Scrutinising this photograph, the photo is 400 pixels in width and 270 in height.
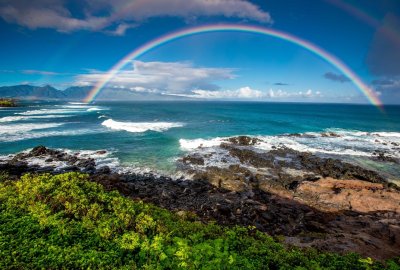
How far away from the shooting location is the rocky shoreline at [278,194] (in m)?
12.9

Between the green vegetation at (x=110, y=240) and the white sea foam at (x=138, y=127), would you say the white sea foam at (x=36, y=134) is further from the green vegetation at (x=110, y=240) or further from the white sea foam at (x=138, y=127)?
the green vegetation at (x=110, y=240)

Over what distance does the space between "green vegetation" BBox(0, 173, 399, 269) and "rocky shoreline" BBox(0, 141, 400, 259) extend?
3.18 m

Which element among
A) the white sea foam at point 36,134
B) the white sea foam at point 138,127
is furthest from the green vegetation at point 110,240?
the white sea foam at point 138,127

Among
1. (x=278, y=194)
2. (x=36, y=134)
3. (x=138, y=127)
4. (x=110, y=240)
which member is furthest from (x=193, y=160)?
(x=36, y=134)

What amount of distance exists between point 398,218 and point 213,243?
14.1 metres

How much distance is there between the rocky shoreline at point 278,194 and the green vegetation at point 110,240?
10.4 ft

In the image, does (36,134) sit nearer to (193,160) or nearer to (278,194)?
(193,160)

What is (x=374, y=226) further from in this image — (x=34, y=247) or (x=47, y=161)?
(x=47, y=161)

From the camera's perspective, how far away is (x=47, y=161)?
27.0 m

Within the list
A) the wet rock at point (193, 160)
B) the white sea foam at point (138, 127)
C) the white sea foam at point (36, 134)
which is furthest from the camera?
the white sea foam at point (138, 127)

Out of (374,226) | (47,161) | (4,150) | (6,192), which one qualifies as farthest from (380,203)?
(4,150)

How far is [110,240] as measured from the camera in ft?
24.4

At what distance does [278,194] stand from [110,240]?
15.0 metres

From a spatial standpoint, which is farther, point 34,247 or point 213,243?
point 213,243
